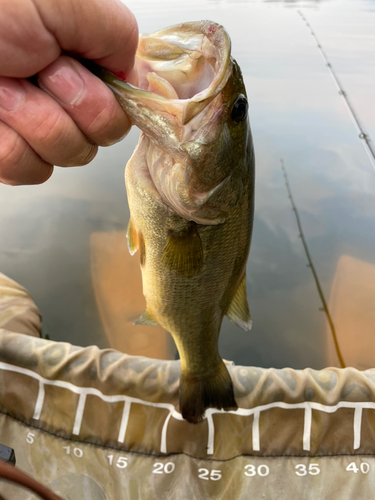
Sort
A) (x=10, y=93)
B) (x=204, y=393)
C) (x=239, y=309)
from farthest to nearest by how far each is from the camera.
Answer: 1. (x=204, y=393)
2. (x=239, y=309)
3. (x=10, y=93)

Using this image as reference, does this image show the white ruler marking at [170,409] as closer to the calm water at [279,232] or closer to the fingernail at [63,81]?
the calm water at [279,232]

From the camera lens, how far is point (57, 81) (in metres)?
0.58

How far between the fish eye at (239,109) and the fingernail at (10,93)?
0.43 metres

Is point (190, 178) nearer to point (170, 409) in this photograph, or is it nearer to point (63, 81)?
point (63, 81)

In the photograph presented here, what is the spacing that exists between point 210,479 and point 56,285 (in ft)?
4.99

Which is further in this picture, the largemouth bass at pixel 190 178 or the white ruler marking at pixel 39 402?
the white ruler marking at pixel 39 402

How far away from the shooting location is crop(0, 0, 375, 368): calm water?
207 centimetres

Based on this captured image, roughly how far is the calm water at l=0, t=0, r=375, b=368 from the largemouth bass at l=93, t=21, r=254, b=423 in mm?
1042

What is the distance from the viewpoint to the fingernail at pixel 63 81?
575 millimetres

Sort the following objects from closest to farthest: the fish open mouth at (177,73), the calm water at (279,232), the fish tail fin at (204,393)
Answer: the fish open mouth at (177,73) → the fish tail fin at (204,393) → the calm water at (279,232)

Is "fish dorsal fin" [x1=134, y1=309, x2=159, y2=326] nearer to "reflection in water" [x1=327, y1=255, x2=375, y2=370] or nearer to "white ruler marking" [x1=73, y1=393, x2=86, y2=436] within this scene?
"white ruler marking" [x1=73, y1=393, x2=86, y2=436]

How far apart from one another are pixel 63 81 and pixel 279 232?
2197mm

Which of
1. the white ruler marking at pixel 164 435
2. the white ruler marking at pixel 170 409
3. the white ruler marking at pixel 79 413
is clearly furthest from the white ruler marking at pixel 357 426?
the white ruler marking at pixel 79 413

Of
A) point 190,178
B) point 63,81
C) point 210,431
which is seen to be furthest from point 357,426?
point 63,81
